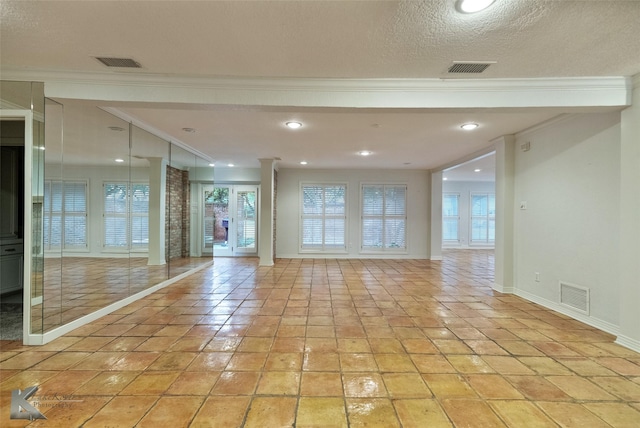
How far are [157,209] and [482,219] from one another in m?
10.7

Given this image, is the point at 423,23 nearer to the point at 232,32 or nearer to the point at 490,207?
the point at 232,32

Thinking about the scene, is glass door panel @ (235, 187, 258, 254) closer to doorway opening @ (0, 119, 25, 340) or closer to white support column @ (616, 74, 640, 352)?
doorway opening @ (0, 119, 25, 340)

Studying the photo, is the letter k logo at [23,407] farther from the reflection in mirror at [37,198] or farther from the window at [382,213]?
the window at [382,213]

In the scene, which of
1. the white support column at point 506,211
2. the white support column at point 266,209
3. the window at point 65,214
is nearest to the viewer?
the window at point 65,214

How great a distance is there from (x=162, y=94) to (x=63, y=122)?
48.1 inches

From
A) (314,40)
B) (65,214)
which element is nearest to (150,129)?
(65,214)

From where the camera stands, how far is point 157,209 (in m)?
4.68

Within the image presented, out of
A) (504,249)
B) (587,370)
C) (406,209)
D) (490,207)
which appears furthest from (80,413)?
(490,207)

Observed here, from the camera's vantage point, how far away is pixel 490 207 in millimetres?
10828

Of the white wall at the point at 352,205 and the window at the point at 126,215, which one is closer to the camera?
the window at the point at 126,215

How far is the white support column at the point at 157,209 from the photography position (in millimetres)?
4535

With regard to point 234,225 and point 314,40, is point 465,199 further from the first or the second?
point 314,40

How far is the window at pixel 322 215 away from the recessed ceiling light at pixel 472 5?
6.43 meters

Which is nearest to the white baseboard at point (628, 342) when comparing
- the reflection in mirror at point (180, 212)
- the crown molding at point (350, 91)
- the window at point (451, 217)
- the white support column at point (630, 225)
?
the white support column at point (630, 225)
